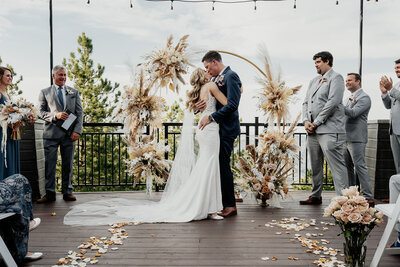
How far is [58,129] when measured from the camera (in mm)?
4785

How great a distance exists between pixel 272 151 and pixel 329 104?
913 millimetres

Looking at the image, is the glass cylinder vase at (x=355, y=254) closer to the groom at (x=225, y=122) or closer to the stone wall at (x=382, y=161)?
the groom at (x=225, y=122)

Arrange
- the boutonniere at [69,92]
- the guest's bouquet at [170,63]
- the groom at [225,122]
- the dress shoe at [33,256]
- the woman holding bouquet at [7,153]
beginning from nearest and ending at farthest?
1. the dress shoe at [33,256]
2. the woman holding bouquet at [7,153]
3. the groom at [225,122]
4. the guest's bouquet at [170,63]
5. the boutonniere at [69,92]

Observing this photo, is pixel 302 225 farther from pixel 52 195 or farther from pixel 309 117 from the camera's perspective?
pixel 52 195

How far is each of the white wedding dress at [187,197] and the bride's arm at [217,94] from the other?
6 cm

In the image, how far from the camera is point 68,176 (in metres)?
4.88

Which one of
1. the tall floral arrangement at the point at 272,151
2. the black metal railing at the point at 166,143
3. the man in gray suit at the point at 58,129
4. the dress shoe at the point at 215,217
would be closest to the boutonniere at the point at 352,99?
the tall floral arrangement at the point at 272,151

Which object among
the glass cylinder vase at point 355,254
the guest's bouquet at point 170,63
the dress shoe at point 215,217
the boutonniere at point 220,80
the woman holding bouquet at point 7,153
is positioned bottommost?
the dress shoe at point 215,217

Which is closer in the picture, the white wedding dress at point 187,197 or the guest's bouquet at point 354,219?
the guest's bouquet at point 354,219

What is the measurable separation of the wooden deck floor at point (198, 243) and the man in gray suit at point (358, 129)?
107 cm

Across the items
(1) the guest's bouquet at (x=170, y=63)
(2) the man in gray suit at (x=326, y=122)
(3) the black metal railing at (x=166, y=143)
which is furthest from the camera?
(3) the black metal railing at (x=166, y=143)

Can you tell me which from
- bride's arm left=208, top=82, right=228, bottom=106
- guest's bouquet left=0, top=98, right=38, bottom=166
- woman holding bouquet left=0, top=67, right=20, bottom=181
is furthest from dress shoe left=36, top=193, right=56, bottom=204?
bride's arm left=208, top=82, right=228, bottom=106

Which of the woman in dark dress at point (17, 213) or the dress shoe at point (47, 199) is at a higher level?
the woman in dark dress at point (17, 213)

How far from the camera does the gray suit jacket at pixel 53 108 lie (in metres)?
4.76
